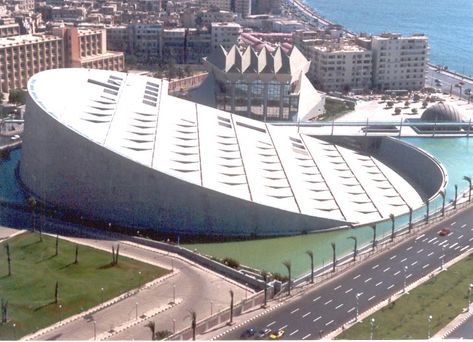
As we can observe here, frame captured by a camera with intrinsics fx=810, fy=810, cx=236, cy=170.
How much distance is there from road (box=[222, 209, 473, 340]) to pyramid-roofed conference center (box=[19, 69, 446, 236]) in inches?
63.8

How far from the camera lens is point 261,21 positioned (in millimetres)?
47938

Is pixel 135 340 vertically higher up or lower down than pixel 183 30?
lower down

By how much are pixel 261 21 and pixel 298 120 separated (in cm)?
2306

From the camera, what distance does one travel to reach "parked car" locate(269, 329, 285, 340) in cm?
1141

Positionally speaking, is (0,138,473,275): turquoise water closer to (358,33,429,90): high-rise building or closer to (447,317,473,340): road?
(447,317,473,340): road

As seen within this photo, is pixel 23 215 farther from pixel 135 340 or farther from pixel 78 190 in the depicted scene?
pixel 135 340

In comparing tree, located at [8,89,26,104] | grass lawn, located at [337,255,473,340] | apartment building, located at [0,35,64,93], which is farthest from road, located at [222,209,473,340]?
apartment building, located at [0,35,64,93]

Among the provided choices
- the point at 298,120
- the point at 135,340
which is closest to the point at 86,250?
the point at 135,340

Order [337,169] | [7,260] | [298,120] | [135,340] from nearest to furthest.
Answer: [135,340] → [7,260] → [337,169] → [298,120]

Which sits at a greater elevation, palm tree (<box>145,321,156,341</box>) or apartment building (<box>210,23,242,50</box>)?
apartment building (<box>210,23,242,50</box>)

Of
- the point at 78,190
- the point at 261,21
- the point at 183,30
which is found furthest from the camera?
the point at 261,21

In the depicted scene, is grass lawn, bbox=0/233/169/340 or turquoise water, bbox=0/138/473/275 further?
turquoise water, bbox=0/138/473/275

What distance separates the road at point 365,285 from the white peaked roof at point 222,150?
1635 mm

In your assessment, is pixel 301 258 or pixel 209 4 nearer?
pixel 301 258
